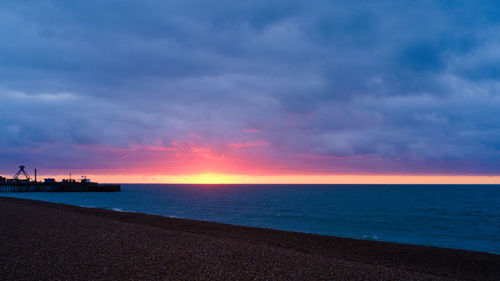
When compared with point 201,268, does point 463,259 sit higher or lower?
lower

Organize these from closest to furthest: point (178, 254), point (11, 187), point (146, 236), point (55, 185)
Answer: point (178, 254) < point (146, 236) < point (11, 187) < point (55, 185)

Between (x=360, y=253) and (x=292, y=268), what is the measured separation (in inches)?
344

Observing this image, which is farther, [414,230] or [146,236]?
[414,230]

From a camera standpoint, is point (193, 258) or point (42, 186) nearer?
point (193, 258)

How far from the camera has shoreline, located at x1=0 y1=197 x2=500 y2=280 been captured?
422 inches

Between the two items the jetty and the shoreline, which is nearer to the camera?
the shoreline

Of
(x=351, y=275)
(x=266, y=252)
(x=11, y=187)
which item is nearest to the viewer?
(x=351, y=275)

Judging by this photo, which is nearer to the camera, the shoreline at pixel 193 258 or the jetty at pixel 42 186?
the shoreline at pixel 193 258

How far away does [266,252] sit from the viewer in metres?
14.5

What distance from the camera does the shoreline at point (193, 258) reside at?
1073cm

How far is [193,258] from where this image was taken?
12758 mm

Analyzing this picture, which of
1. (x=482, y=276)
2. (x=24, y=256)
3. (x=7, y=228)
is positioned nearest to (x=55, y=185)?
(x=7, y=228)

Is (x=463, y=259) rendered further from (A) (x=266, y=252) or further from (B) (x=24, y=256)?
(B) (x=24, y=256)

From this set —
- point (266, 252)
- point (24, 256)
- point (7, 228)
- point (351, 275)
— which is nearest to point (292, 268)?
point (351, 275)
